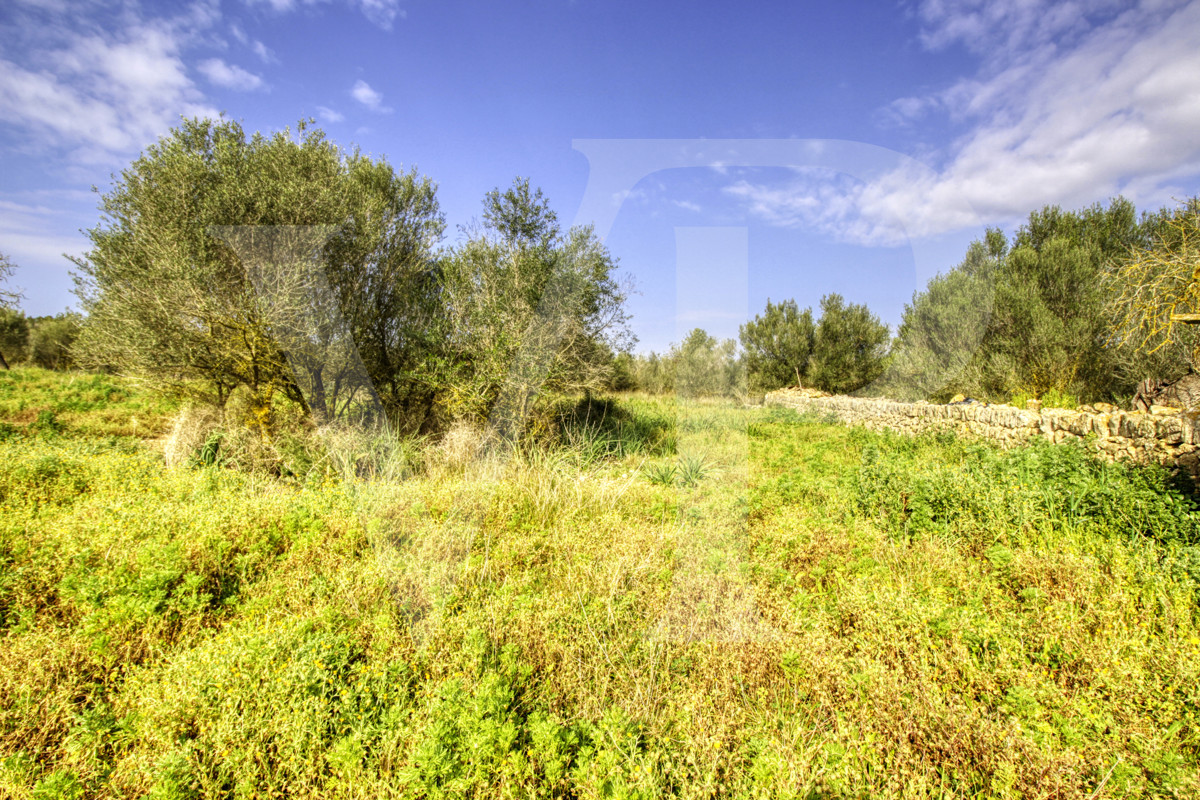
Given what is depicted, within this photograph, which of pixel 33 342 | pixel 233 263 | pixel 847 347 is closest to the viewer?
pixel 233 263

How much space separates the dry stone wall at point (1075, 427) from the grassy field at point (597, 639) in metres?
0.66

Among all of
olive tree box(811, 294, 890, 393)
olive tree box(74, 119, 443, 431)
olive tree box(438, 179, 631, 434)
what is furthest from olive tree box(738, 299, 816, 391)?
olive tree box(74, 119, 443, 431)

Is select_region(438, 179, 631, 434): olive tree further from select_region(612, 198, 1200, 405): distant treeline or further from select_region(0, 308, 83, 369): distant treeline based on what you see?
select_region(0, 308, 83, 369): distant treeline

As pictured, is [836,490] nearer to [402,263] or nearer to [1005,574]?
[1005,574]

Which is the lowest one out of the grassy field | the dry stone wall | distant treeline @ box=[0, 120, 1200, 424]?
the grassy field

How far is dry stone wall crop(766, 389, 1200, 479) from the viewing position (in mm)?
4993

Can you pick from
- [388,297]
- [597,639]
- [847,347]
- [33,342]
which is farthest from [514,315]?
[33,342]

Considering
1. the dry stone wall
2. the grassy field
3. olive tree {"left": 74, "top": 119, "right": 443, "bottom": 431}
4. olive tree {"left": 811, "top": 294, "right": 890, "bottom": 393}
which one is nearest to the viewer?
the grassy field

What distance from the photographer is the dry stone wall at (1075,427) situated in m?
4.99

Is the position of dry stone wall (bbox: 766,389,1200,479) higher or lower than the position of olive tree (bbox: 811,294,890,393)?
lower

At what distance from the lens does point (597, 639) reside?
3146 mm

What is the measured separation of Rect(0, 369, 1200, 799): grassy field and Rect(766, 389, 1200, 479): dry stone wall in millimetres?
663

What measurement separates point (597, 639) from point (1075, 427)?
25.9ft

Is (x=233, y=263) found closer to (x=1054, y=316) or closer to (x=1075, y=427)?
(x=1075, y=427)
